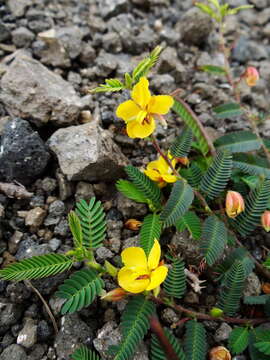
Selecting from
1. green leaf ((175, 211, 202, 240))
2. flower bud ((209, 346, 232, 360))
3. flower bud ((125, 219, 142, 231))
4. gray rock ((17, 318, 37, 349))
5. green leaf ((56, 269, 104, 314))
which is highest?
green leaf ((175, 211, 202, 240))

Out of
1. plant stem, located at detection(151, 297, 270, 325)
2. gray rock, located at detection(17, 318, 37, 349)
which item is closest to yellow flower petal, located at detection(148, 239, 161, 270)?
plant stem, located at detection(151, 297, 270, 325)

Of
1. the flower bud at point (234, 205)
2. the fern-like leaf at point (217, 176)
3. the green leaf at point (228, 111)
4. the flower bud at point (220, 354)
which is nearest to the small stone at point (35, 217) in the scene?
the fern-like leaf at point (217, 176)

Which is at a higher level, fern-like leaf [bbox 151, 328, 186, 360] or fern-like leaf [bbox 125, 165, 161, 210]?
fern-like leaf [bbox 125, 165, 161, 210]

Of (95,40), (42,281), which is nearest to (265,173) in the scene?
(42,281)

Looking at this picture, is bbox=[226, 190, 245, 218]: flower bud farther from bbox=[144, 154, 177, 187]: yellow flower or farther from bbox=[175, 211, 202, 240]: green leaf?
bbox=[144, 154, 177, 187]: yellow flower

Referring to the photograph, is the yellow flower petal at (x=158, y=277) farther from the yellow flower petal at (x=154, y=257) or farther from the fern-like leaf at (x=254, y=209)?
the fern-like leaf at (x=254, y=209)

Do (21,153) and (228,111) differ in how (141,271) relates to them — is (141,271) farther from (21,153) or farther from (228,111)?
(228,111)
